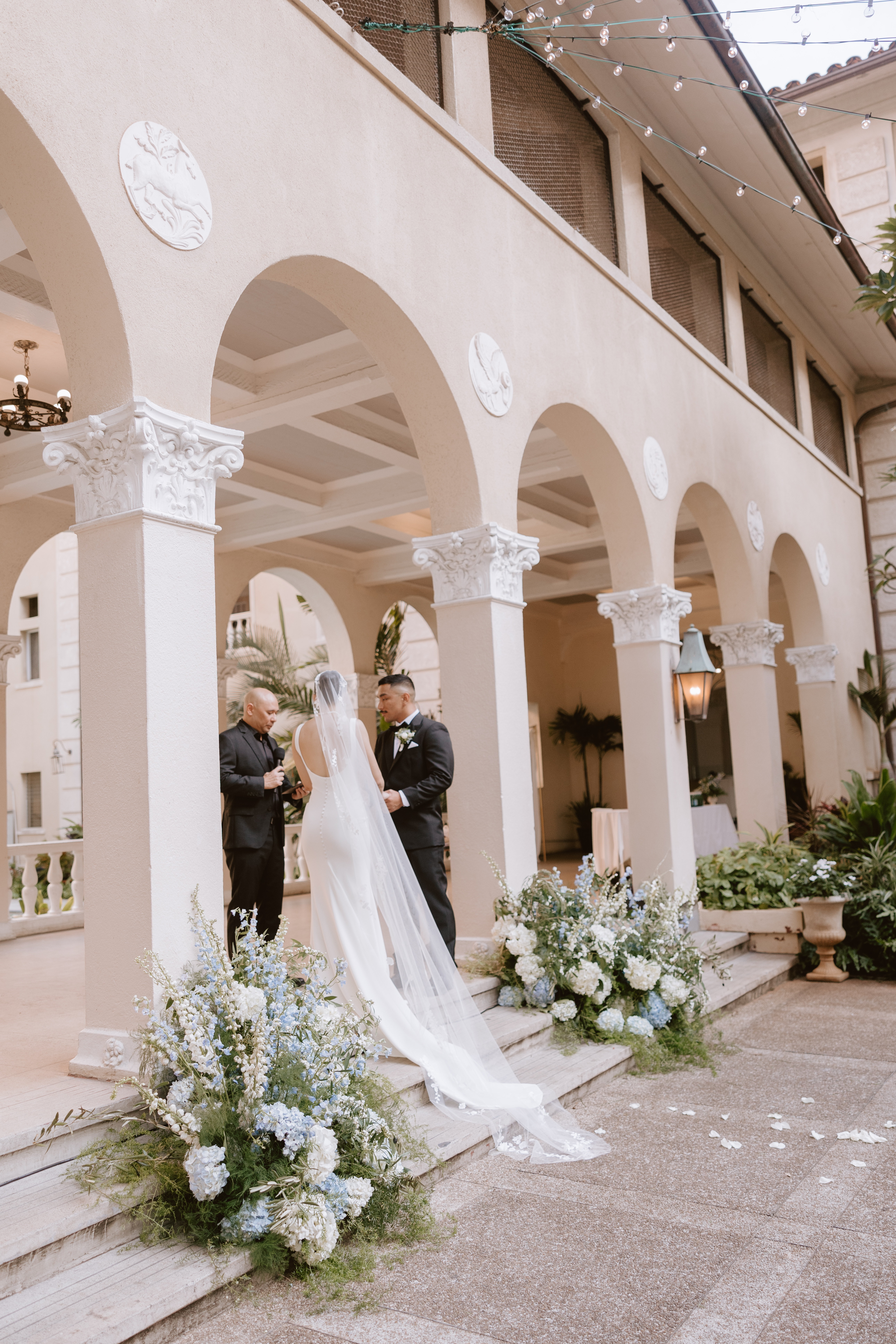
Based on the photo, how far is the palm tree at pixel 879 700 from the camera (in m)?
15.1

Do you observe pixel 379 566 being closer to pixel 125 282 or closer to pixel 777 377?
pixel 777 377

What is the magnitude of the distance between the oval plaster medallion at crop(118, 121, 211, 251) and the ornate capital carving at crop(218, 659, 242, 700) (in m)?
7.56

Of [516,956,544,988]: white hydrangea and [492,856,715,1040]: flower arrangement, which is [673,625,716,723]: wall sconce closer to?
[492,856,715,1040]: flower arrangement

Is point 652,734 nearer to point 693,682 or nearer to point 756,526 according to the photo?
point 693,682

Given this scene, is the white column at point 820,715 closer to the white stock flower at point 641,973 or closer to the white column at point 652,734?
the white column at point 652,734

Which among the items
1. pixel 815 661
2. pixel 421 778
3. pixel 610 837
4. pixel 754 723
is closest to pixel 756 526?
pixel 754 723

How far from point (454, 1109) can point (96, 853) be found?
2029 millimetres

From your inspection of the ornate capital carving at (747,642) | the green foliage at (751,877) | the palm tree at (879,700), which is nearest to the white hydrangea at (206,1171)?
the green foliage at (751,877)

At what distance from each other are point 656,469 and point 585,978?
488 cm

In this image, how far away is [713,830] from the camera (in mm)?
13375

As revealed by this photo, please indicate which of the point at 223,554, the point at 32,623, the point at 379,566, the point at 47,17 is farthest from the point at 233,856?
the point at 32,623

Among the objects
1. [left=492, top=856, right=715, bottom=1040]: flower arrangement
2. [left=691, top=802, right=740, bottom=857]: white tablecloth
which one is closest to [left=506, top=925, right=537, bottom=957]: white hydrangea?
[left=492, top=856, right=715, bottom=1040]: flower arrangement

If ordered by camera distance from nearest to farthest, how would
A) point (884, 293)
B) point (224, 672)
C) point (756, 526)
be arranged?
point (884, 293) < point (756, 526) < point (224, 672)

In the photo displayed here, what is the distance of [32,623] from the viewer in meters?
25.5
